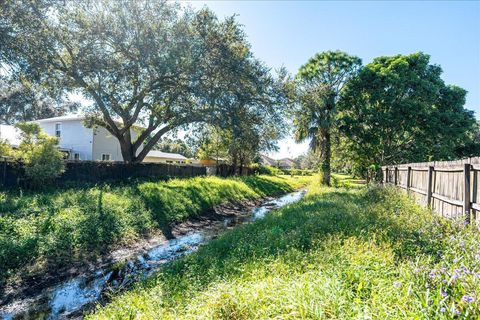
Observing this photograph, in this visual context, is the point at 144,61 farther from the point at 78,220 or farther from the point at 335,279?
the point at 335,279

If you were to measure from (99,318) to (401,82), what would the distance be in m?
23.9

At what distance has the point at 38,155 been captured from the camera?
13.2 meters

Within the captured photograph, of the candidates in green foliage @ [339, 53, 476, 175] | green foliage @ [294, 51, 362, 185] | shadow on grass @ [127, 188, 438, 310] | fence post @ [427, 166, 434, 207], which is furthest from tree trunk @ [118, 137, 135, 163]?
fence post @ [427, 166, 434, 207]

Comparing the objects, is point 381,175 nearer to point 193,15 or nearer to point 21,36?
point 193,15

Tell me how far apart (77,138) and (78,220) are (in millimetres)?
20168

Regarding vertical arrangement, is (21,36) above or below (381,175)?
above

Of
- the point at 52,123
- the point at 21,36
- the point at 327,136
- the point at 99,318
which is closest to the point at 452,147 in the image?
the point at 327,136

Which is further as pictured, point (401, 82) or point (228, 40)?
point (401, 82)

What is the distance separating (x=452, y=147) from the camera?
22.6 meters

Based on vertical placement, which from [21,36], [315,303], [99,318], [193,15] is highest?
[193,15]

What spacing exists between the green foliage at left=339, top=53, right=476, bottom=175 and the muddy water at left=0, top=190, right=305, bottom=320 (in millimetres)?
18745

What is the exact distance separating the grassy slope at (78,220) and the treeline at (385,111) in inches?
435

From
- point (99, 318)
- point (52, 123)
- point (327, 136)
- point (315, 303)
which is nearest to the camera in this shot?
point (315, 303)

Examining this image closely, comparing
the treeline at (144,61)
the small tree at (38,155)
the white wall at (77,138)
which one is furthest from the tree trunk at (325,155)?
the white wall at (77,138)
